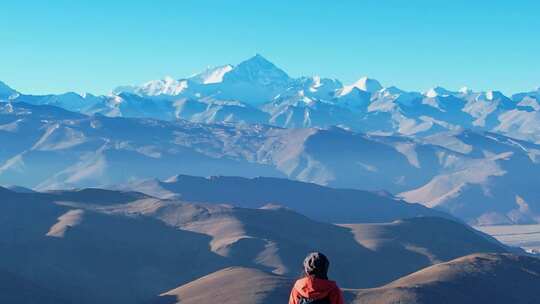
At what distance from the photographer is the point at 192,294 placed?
84.9 m

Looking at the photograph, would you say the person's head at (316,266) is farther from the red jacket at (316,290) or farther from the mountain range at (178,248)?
the mountain range at (178,248)

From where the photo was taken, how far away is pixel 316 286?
11758 millimetres

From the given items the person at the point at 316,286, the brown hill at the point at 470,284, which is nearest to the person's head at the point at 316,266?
the person at the point at 316,286

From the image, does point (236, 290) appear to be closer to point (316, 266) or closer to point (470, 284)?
point (470, 284)

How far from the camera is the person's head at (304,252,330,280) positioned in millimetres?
11742

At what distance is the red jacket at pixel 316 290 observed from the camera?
11641mm

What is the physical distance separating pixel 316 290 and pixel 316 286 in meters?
0.06

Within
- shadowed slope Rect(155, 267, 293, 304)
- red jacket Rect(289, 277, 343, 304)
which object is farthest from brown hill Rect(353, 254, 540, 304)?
red jacket Rect(289, 277, 343, 304)

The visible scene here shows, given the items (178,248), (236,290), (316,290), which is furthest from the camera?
(178,248)

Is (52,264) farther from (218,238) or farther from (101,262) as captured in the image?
(218,238)

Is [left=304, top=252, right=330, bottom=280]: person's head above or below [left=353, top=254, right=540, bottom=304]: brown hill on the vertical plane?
above

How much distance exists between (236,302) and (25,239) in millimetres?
59644

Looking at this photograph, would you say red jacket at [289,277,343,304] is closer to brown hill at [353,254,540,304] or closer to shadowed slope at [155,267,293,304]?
brown hill at [353,254,540,304]

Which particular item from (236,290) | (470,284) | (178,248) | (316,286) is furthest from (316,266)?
(178,248)
